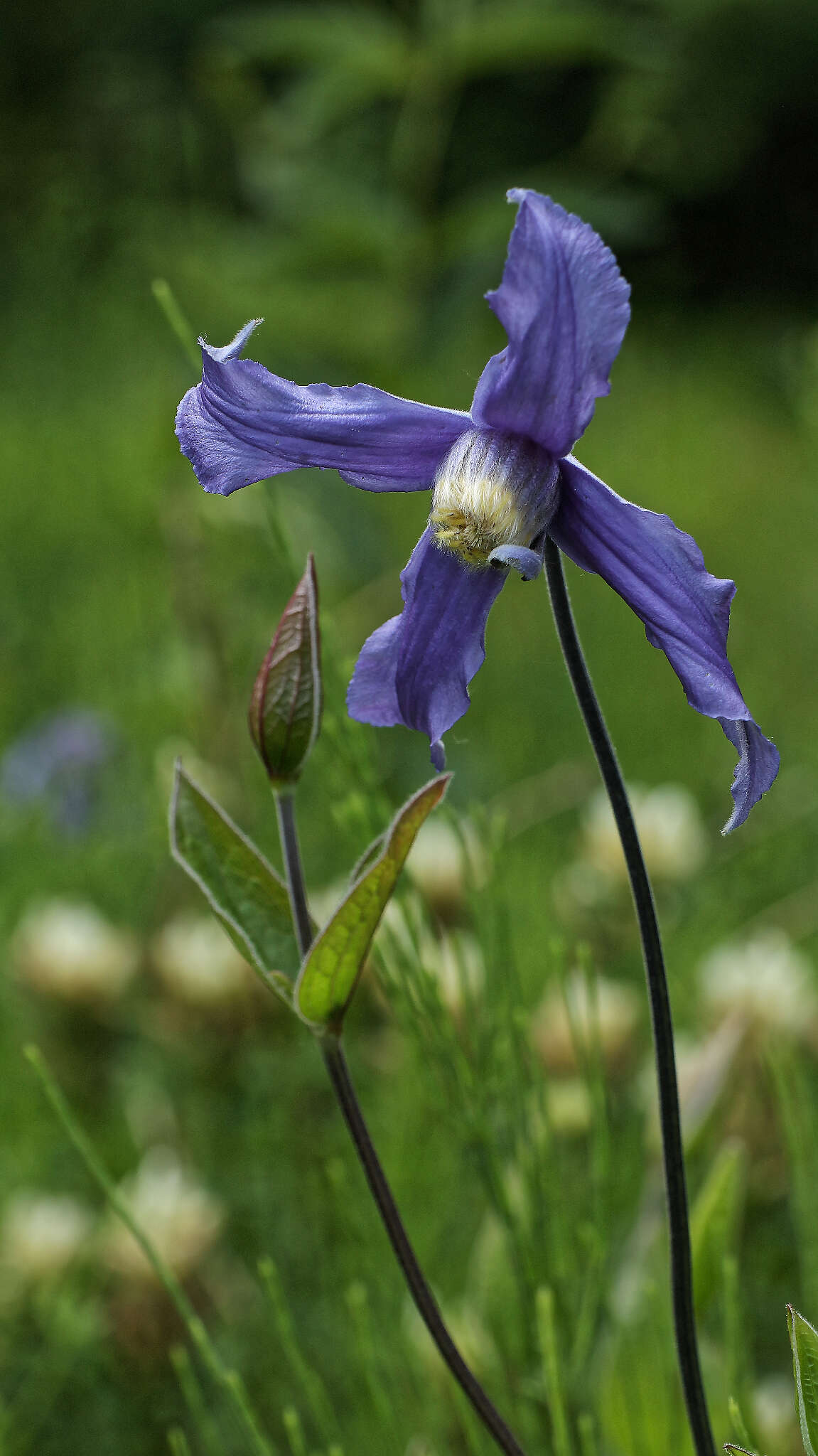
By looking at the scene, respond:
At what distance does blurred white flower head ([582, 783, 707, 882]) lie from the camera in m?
0.66

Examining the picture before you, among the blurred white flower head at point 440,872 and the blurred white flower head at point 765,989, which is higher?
the blurred white flower head at point 440,872

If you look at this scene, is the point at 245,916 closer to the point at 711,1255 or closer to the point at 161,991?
the point at 711,1255

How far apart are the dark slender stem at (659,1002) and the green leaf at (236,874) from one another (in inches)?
2.6

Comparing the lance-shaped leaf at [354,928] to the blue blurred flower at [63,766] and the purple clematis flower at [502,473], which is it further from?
the blue blurred flower at [63,766]

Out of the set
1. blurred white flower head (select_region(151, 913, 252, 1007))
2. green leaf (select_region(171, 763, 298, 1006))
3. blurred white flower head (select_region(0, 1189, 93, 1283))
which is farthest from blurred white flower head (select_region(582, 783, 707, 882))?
green leaf (select_region(171, 763, 298, 1006))

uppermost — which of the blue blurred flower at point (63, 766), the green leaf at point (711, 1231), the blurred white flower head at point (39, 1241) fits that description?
the blue blurred flower at point (63, 766)

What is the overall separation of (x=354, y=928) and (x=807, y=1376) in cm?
10

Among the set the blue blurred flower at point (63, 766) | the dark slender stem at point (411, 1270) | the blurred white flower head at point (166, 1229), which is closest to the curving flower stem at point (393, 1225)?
the dark slender stem at point (411, 1270)

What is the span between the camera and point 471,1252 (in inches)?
21.1

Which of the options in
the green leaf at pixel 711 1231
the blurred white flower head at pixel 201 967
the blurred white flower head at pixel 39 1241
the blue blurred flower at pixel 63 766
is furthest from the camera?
the blue blurred flower at pixel 63 766

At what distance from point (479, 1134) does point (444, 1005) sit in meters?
0.04

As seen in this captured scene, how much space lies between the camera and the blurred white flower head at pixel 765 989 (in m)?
0.53

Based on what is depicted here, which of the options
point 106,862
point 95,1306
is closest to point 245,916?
point 95,1306

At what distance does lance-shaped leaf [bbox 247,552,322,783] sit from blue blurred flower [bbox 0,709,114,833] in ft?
2.10
